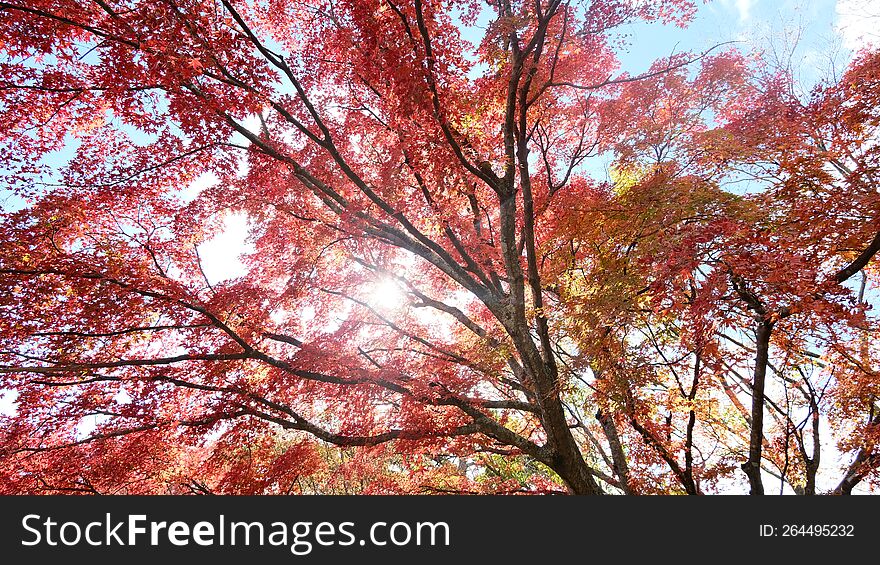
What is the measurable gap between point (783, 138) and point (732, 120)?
1899 millimetres

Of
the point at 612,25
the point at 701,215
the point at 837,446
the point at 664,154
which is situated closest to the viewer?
the point at 701,215

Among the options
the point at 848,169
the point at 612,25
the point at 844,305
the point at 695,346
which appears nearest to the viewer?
the point at 844,305

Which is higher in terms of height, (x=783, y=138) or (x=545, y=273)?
(x=783, y=138)

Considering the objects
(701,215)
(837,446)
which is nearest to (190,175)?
(701,215)

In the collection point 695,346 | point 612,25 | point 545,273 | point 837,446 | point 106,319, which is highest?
point 612,25

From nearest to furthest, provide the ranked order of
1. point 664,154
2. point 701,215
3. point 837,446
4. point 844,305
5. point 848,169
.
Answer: point 844,305
point 701,215
point 848,169
point 837,446
point 664,154

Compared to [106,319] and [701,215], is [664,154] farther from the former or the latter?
[106,319]

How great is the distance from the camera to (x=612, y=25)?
5.64m

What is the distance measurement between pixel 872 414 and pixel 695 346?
3.76m

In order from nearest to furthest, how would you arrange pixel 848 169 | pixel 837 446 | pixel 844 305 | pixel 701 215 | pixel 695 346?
pixel 844 305 < pixel 701 215 < pixel 695 346 < pixel 848 169 < pixel 837 446

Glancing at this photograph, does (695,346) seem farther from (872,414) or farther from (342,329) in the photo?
(342,329)

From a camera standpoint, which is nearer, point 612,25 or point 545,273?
point 612,25

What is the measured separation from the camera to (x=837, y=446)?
6.77m
